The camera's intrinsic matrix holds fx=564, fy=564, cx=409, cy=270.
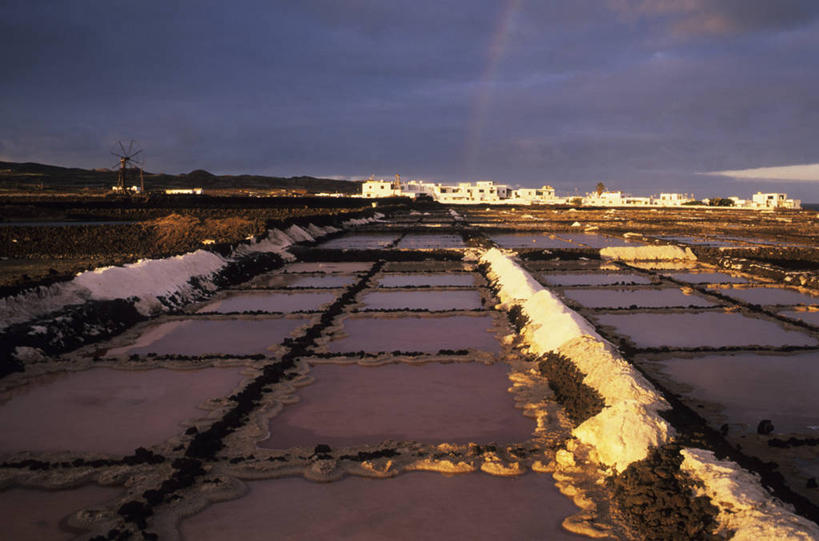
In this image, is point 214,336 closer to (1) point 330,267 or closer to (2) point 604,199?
(1) point 330,267

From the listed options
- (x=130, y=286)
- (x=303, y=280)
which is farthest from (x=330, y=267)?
(x=130, y=286)

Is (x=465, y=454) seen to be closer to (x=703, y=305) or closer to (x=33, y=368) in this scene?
(x=33, y=368)

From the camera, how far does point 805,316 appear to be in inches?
312

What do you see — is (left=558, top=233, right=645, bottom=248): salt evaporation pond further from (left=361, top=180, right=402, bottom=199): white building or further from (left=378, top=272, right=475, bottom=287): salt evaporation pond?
(left=361, top=180, right=402, bottom=199): white building

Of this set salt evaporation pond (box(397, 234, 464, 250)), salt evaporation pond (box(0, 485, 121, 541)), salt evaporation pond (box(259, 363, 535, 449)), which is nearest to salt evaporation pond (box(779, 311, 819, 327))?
salt evaporation pond (box(259, 363, 535, 449))

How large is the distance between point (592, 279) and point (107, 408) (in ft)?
31.4

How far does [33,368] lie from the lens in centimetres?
559

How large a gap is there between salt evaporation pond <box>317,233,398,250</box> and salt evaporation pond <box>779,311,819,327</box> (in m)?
11.7

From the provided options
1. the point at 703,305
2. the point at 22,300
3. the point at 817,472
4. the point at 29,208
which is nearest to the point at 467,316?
the point at 703,305

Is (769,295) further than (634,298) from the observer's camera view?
Yes

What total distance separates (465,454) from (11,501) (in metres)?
2.64

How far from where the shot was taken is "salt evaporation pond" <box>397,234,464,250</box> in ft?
60.9

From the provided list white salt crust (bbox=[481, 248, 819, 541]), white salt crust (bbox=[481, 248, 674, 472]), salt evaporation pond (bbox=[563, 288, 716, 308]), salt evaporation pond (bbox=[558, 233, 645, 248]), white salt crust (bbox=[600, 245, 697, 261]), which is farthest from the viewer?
salt evaporation pond (bbox=[558, 233, 645, 248])

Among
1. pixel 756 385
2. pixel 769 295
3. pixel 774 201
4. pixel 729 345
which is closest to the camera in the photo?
pixel 756 385
